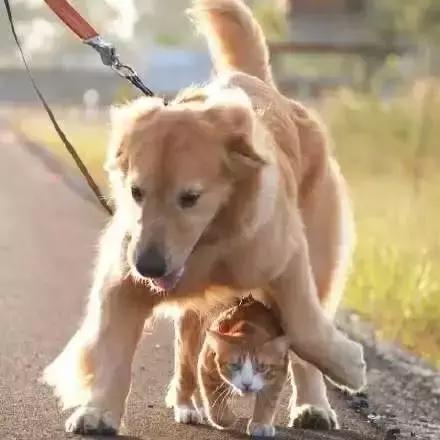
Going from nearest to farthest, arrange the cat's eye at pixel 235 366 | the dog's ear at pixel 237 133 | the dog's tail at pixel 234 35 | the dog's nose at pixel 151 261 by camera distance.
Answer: the dog's nose at pixel 151 261 → the dog's ear at pixel 237 133 → the cat's eye at pixel 235 366 → the dog's tail at pixel 234 35

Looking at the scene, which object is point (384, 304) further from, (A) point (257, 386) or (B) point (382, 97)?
(B) point (382, 97)

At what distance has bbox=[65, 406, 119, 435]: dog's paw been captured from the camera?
510 cm

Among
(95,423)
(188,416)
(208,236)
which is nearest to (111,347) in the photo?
(95,423)

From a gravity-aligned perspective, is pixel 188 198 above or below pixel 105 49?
above

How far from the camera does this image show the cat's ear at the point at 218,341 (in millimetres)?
5258

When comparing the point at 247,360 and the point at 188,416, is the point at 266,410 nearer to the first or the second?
the point at 247,360

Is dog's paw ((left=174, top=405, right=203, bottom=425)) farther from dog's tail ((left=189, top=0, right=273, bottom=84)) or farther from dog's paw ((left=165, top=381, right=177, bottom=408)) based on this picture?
dog's tail ((left=189, top=0, right=273, bottom=84))

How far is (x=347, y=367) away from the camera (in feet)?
17.6

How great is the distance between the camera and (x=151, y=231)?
4.48 m

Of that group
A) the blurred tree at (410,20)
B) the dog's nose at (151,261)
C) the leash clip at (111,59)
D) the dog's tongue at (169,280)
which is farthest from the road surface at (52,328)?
the blurred tree at (410,20)

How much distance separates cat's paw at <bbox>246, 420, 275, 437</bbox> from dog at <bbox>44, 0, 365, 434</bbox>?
345 millimetres

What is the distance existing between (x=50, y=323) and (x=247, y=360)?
11.5 ft

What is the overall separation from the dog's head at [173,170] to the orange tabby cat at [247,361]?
64cm

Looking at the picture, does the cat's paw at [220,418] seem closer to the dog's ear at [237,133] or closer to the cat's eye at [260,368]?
the cat's eye at [260,368]
